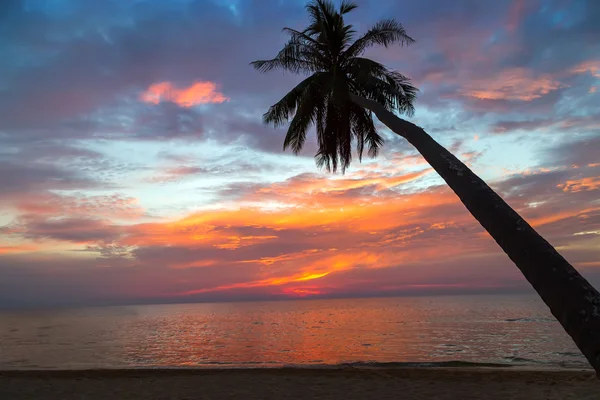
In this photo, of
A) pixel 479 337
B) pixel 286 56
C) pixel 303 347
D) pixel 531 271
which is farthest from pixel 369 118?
pixel 479 337

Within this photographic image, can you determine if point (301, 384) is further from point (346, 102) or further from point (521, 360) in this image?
point (521, 360)

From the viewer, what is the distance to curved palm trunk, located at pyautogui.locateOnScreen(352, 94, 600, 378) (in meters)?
3.48

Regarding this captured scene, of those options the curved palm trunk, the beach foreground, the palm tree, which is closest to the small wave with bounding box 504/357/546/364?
the beach foreground

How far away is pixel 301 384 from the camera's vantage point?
14.3 metres

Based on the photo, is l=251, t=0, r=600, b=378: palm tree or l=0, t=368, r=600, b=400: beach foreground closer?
l=251, t=0, r=600, b=378: palm tree

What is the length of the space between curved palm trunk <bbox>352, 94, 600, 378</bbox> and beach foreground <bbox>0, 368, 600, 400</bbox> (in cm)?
891

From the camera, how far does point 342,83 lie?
13.6 metres

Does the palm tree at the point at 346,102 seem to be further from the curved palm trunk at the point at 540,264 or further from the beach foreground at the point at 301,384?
the beach foreground at the point at 301,384

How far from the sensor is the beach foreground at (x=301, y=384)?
12.7 m

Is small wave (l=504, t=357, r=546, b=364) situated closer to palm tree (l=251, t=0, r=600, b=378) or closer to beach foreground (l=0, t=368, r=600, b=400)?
beach foreground (l=0, t=368, r=600, b=400)

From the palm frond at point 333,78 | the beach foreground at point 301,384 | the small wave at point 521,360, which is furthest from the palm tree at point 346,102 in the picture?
the small wave at point 521,360

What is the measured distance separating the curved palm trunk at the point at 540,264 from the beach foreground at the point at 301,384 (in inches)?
351

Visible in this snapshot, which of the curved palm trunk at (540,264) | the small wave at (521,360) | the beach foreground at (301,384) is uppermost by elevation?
the curved palm trunk at (540,264)

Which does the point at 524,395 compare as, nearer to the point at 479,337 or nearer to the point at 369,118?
the point at 369,118
